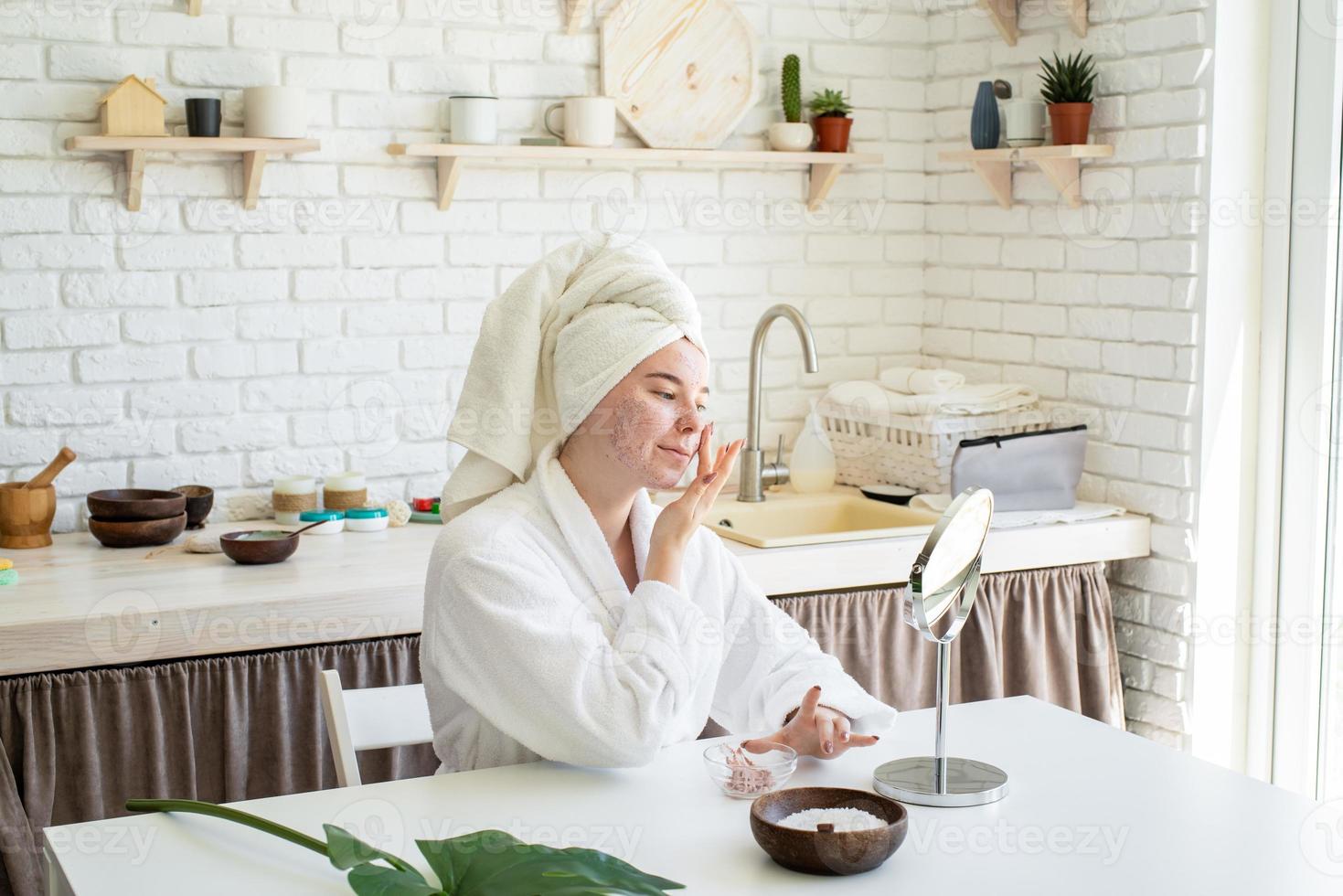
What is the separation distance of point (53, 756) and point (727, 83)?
7.22 feet

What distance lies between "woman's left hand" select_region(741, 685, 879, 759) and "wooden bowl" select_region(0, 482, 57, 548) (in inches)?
67.9

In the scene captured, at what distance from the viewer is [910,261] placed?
3949 millimetres

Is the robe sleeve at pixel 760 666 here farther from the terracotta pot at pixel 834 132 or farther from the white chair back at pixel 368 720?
the terracotta pot at pixel 834 132

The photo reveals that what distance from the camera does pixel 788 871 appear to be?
1467mm

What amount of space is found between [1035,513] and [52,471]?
2092 mm

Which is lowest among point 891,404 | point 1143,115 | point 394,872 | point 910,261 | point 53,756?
point 53,756

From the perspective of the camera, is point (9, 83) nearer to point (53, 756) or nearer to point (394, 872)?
point (53, 756)

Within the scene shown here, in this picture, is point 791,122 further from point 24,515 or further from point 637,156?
point 24,515

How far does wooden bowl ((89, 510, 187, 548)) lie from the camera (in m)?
2.88

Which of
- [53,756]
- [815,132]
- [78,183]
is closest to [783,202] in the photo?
[815,132]

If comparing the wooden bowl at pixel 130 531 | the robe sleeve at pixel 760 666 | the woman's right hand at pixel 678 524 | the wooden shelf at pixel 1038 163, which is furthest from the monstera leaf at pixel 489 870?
the wooden shelf at pixel 1038 163

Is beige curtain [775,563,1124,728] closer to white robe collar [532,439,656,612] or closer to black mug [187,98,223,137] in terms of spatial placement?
white robe collar [532,439,656,612]

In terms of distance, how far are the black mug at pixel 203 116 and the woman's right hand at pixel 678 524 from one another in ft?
5.26

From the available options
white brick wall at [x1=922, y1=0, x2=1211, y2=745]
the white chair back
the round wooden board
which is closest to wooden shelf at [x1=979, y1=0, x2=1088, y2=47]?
white brick wall at [x1=922, y1=0, x2=1211, y2=745]
